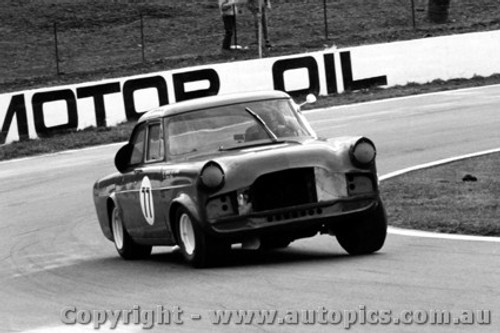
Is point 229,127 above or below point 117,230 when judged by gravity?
above

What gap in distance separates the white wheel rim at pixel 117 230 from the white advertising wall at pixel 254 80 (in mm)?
13249

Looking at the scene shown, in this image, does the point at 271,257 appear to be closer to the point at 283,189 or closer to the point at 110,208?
the point at 283,189

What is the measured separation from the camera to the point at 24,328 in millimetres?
8461

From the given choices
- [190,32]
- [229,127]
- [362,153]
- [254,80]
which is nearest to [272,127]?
[229,127]

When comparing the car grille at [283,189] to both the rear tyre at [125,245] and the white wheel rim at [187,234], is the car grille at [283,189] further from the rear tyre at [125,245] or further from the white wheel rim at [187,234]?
the rear tyre at [125,245]

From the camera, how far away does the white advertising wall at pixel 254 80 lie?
26.3 meters

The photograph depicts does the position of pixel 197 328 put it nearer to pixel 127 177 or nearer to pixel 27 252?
pixel 127 177

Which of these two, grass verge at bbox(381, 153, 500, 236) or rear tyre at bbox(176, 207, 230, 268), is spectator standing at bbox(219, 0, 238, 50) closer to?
grass verge at bbox(381, 153, 500, 236)

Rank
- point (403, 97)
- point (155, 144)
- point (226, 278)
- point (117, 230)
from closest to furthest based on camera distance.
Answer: point (226, 278) → point (155, 144) → point (117, 230) → point (403, 97)

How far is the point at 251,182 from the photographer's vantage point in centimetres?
1027

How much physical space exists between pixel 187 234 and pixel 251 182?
814mm

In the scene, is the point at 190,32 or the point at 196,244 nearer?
the point at 196,244

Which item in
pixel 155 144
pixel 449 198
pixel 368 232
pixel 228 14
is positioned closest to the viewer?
pixel 368 232

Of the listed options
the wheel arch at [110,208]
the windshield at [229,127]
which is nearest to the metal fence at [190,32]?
the wheel arch at [110,208]
